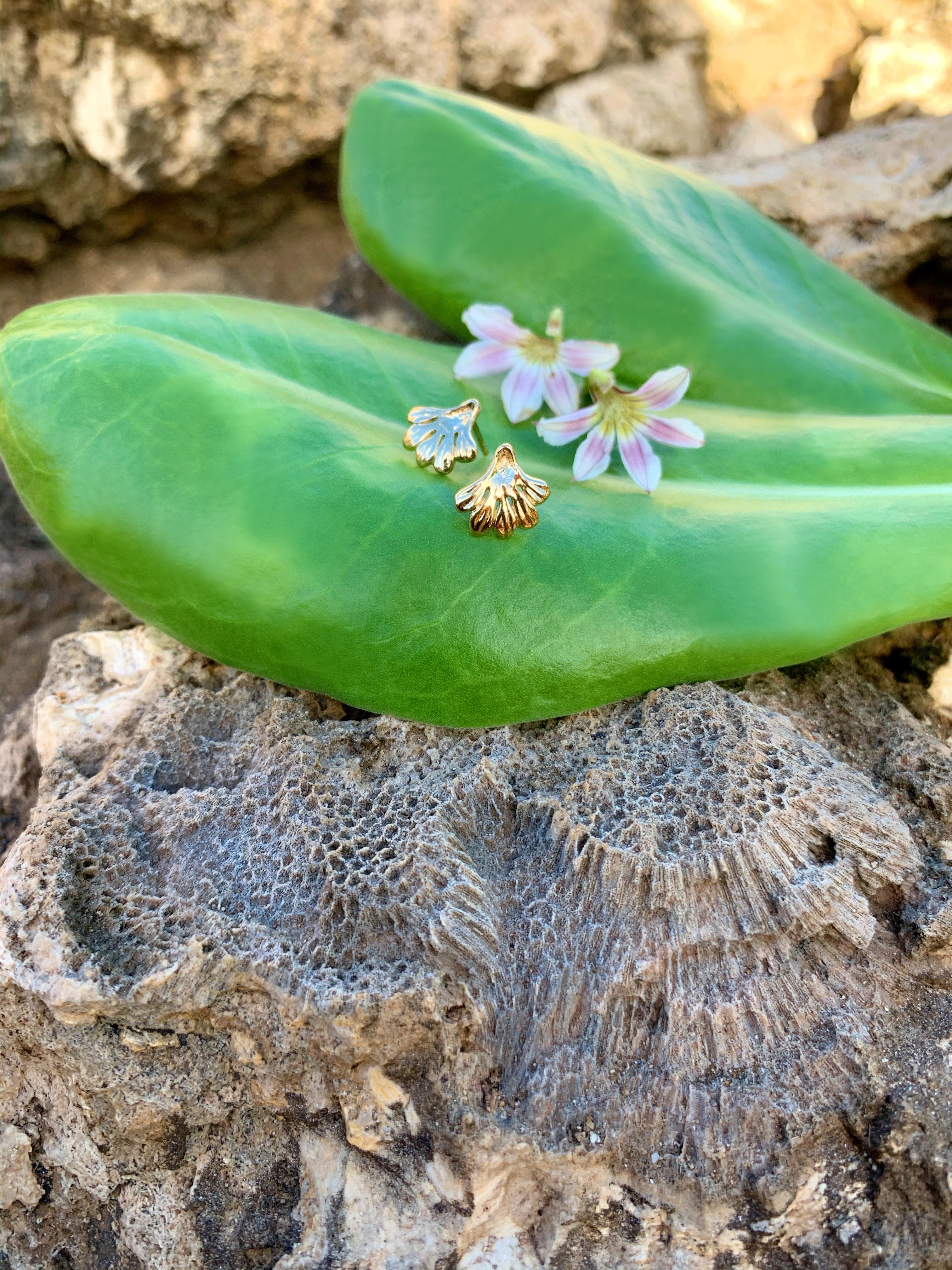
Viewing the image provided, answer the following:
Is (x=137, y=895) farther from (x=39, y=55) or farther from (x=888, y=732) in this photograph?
(x=39, y=55)

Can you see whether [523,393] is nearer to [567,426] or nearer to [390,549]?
[567,426]

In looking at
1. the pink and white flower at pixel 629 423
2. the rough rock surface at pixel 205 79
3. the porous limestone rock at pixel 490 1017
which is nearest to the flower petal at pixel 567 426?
the pink and white flower at pixel 629 423

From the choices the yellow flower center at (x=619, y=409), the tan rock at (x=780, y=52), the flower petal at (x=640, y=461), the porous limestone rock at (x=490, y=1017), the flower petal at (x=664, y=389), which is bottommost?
the porous limestone rock at (x=490, y=1017)

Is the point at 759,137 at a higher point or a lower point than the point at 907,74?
lower

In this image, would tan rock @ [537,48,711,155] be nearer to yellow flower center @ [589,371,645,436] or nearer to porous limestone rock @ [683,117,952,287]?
porous limestone rock @ [683,117,952,287]

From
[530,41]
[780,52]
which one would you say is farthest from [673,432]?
[780,52]

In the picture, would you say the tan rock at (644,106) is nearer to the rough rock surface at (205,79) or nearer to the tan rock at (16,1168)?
the rough rock surface at (205,79)
